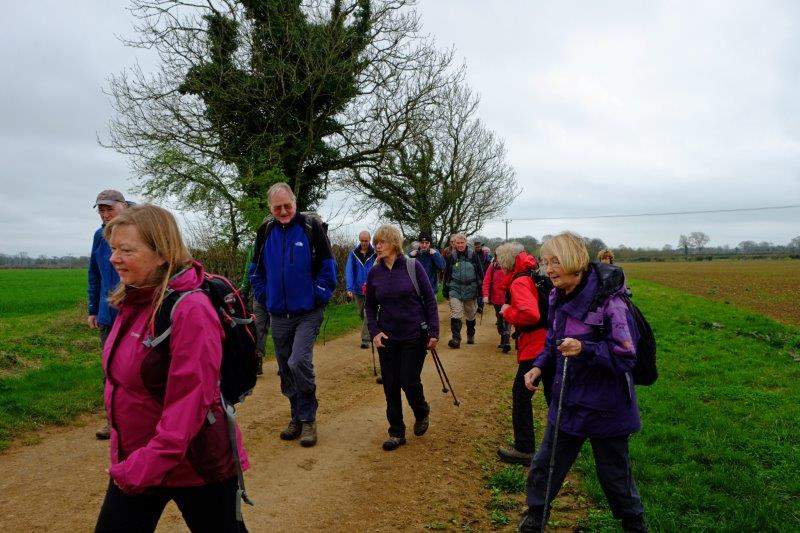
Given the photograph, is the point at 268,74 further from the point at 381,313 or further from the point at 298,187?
the point at 381,313

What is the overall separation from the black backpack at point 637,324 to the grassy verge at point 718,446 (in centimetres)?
129

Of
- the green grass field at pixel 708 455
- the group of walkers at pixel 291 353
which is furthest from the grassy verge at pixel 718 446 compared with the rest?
the group of walkers at pixel 291 353

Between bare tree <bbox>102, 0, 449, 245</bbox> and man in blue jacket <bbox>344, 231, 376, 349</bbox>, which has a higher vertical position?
bare tree <bbox>102, 0, 449, 245</bbox>

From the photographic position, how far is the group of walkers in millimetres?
2047

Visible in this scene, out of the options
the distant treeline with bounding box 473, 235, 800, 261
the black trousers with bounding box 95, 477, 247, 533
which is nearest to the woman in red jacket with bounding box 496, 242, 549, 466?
the black trousers with bounding box 95, 477, 247, 533

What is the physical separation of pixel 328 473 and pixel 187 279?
317cm

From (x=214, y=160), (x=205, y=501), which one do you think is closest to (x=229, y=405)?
(x=205, y=501)

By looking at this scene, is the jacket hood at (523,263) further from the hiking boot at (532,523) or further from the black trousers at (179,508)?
the black trousers at (179,508)

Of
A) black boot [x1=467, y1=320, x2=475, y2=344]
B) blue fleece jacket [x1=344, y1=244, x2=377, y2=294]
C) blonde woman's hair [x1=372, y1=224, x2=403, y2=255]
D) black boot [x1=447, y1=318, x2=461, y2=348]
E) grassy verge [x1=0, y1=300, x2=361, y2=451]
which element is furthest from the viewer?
black boot [x1=467, y1=320, x2=475, y2=344]

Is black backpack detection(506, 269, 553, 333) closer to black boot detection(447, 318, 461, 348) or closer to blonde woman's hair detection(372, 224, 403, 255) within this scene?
blonde woman's hair detection(372, 224, 403, 255)

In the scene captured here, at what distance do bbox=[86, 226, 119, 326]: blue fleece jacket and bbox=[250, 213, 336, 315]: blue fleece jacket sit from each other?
1459 millimetres

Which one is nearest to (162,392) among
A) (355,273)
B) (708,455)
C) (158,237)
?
(158,237)

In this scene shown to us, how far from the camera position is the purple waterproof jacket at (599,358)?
3.12 metres

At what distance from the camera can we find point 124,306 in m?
2.20
